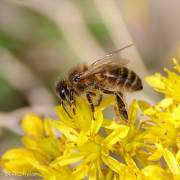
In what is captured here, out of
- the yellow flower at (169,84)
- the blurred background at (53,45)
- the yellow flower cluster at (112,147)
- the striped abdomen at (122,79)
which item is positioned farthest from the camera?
the blurred background at (53,45)

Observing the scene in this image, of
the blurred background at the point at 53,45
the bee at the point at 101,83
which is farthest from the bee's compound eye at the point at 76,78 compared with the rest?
the blurred background at the point at 53,45

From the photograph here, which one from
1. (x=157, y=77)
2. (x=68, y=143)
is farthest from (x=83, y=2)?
(x=68, y=143)

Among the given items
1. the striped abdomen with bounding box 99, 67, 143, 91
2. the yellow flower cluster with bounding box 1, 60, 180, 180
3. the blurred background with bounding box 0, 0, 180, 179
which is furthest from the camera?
the blurred background with bounding box 0, 0, 180, 179

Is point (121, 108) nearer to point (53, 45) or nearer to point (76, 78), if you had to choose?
point (76, 78)

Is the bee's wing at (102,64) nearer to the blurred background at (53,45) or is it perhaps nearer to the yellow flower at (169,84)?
the yellow flower at (169,84)

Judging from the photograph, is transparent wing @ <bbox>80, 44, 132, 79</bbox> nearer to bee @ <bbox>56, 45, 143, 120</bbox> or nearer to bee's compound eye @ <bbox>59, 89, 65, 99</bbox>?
bee @ <bbox>56, 45, 143, 120</bbox>

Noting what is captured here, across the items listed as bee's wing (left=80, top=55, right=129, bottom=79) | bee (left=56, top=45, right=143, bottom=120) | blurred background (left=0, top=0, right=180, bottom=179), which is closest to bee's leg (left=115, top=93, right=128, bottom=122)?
bee (left=56, top=45, right=143, bottom=120)

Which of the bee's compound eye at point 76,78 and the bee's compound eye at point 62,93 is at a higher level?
the bee's compound eye at point 76,78
